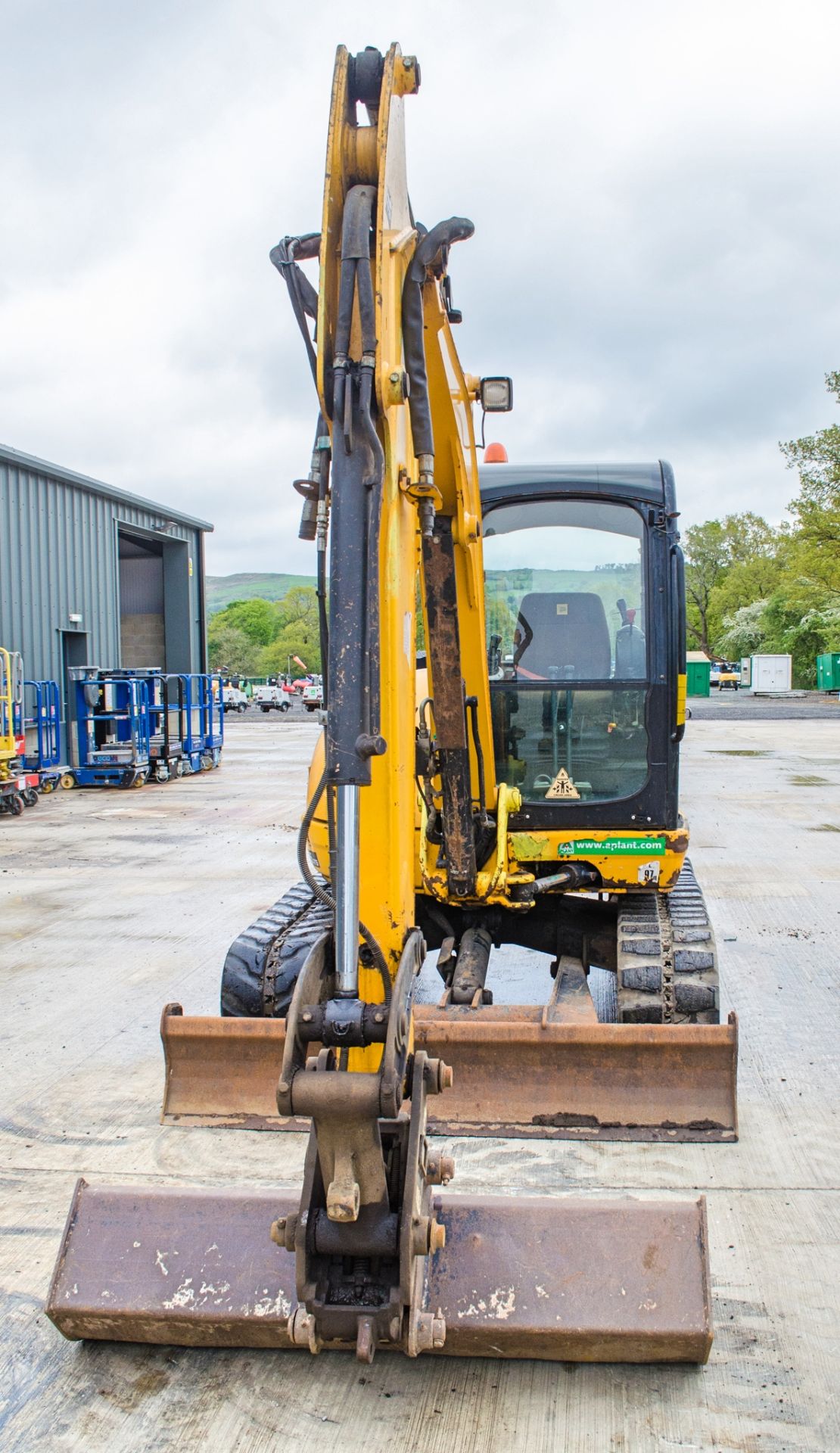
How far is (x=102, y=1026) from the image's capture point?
579cm

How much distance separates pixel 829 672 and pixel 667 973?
4744 centimetres

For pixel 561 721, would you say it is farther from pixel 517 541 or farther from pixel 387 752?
pixel 387 752

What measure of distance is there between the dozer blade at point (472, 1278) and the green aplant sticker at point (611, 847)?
2.21 metres

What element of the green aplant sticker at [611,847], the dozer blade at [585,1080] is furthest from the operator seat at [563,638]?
the dozer blade at [585,1080]

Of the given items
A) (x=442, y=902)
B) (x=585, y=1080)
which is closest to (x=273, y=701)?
(x=442, y=902)

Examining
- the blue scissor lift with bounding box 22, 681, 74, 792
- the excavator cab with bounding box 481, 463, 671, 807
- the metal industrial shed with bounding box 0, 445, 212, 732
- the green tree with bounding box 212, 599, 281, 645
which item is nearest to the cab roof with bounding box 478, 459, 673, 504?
the excavator cab with bounding box 481, 463, 671, 807

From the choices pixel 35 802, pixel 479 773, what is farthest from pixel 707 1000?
pixel 35 802

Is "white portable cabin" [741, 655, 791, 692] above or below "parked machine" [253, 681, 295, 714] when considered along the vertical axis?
above

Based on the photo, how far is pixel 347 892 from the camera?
8.98 feet

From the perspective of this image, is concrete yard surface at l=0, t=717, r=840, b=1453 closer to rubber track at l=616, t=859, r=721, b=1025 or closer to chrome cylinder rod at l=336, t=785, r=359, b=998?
rubber track at l=616, t=859, r=721, b=1025

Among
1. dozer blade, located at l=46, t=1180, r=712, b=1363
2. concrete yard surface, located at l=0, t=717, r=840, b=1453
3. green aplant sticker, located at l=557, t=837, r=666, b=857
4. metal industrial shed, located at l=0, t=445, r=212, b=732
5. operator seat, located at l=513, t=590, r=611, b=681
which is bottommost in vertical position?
concrete yard surface, located at l=0, t=717, r=840, b=1453

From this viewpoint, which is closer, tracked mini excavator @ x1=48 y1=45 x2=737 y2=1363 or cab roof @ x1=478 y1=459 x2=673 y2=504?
tracked mini excavator @ x1=48 y1=45 x2=737 y2=1363

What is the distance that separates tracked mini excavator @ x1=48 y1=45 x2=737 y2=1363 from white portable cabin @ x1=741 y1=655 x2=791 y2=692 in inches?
1989

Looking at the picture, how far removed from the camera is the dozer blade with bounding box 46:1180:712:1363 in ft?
9.40
